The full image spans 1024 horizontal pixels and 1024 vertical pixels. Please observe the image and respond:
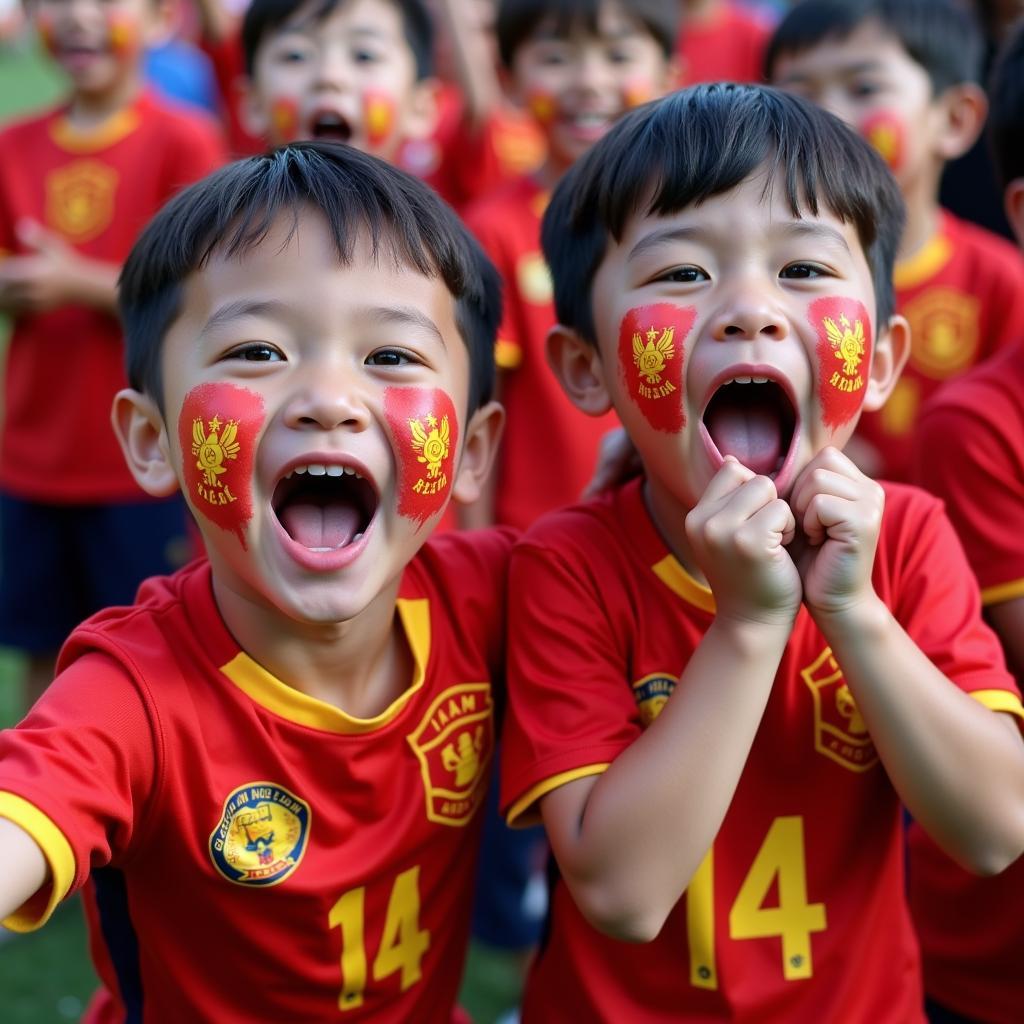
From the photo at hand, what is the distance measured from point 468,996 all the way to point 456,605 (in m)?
1.59

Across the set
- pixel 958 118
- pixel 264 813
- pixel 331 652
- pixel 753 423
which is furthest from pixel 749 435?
pixel 958 118

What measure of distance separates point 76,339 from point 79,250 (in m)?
0.26

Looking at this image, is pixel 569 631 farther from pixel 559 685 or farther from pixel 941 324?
pixel 941 324

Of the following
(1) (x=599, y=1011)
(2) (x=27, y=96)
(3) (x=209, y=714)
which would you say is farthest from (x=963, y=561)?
(2) (x=27, y=96)

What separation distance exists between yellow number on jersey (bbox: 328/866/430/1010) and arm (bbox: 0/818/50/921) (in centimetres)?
45

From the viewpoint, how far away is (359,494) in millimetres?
1845

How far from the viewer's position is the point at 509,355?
332cm

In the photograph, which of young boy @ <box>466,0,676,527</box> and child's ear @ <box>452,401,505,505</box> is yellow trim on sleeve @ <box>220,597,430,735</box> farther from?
young boy @ <box>466,0,676,527</box>

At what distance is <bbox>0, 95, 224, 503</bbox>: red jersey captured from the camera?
3.75m

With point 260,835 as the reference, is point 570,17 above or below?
above

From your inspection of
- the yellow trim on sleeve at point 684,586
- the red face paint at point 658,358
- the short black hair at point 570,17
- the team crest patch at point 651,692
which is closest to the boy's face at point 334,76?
the short black hair at point 570,17

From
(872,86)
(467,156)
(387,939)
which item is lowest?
(387,939)

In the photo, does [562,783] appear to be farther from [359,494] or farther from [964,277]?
[964,277]

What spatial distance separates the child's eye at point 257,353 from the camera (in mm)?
1717
